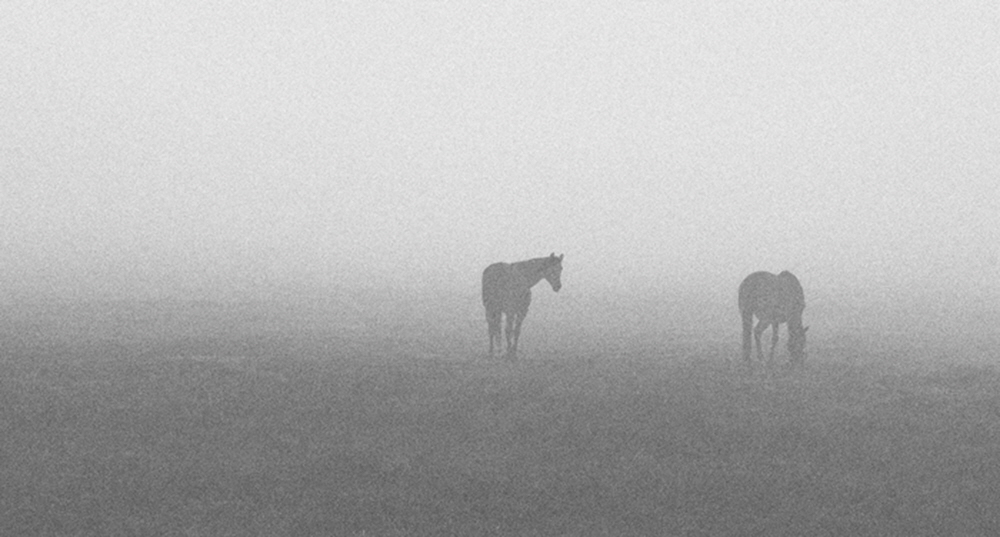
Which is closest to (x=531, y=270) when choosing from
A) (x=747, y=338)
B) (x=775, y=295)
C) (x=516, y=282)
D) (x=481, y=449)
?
(x=516, y=282)

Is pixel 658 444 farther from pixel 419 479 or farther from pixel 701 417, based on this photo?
pixel 419 479

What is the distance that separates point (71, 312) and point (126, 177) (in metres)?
121

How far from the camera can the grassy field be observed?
34.1 ft

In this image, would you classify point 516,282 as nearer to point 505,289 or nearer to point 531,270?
point 505,289

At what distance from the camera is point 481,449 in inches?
523

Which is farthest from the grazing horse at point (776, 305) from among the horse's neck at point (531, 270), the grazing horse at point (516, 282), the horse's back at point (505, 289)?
the horse's back at point (505, 289)

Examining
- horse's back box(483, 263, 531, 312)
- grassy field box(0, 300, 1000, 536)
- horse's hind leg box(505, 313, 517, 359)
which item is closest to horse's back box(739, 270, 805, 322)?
grassy field box(0, 300, 1000, 536)

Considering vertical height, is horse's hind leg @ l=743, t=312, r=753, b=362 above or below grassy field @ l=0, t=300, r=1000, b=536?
above

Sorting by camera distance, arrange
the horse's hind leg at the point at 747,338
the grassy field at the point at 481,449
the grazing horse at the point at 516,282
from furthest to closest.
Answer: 1. the grazing horse at the point at 516,282
2. the horse's hind leg at the point at 747,338
3. the grassy field at the point at 481,449

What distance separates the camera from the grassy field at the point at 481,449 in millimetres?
10406

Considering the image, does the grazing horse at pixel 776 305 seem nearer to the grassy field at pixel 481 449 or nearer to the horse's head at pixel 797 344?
the horse's head at pixel 797 344

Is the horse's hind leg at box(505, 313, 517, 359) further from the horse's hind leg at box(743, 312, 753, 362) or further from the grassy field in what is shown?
the horse's hind leg at box(743, 312, 753, 362)

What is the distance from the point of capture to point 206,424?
572 inches

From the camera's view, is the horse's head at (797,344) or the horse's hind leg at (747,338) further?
the horse's hind leg at (747,338)
